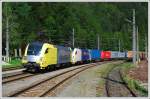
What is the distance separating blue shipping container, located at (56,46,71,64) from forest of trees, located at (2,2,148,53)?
235 cm

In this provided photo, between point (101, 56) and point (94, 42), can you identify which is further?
point (94, 42)

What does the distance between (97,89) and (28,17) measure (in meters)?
43.9

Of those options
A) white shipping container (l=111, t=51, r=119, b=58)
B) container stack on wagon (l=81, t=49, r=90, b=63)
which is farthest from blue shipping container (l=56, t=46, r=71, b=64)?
white shipping container (l=111, t=51, r=119, b=58)

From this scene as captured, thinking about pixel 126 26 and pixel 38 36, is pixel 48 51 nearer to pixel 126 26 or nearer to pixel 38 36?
pixel 38 36

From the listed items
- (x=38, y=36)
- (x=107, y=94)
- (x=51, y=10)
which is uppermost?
(x=51, y=10)

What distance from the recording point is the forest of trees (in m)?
58.1

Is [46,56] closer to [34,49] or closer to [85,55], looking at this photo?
[34,49]

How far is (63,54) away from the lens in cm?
4281

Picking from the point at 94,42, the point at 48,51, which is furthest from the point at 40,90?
the point at 94,42

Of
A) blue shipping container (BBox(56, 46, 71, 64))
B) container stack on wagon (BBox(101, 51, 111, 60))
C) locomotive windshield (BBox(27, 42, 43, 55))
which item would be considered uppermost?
locomotive windshield (BBox(27, 42, 43, 55))

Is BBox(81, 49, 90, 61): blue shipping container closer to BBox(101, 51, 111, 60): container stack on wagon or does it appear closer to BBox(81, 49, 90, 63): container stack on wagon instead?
BBox(81, 49, 90, 63): container stack on wagon

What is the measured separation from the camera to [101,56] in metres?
79.6

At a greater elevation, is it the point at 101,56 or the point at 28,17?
the point at 28,17

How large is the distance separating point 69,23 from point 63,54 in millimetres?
33874
